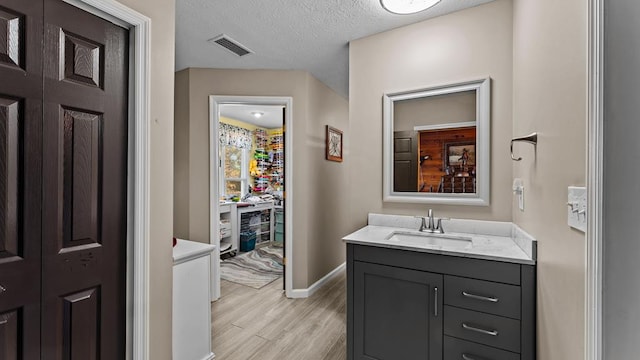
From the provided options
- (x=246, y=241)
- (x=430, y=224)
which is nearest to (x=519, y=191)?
(x=430, y=224)

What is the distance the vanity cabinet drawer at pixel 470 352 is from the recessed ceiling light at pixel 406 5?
2.03 m

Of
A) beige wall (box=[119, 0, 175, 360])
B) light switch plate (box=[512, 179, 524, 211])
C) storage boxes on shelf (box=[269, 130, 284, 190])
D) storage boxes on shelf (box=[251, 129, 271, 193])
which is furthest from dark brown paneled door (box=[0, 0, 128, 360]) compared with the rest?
storage boxes on shelf (box=[269, 130, 284, 190])

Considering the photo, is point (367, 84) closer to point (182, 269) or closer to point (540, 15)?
point (540, 15)

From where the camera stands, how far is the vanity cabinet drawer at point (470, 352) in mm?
1369

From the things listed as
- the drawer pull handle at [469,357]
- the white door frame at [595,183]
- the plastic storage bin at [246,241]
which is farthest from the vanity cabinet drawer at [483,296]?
the plastic storage bin at [246,241]

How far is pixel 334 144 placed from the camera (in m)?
3.61

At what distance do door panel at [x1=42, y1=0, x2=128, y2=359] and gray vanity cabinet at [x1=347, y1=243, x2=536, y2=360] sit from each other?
1.26 metres

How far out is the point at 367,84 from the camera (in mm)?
2324

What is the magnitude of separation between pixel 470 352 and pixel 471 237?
27.2 inches

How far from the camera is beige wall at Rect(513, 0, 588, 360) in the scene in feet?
2.76

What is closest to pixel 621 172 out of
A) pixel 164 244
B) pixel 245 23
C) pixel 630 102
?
pixel 630 102

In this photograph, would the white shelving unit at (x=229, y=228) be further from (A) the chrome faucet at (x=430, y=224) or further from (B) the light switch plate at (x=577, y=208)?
(B) the light switch plate at (x=577, y=208)

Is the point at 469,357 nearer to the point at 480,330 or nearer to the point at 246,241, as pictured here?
the point at 480,330

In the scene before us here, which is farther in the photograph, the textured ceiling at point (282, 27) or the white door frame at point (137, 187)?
the textured ceiling at point (282, 27)
